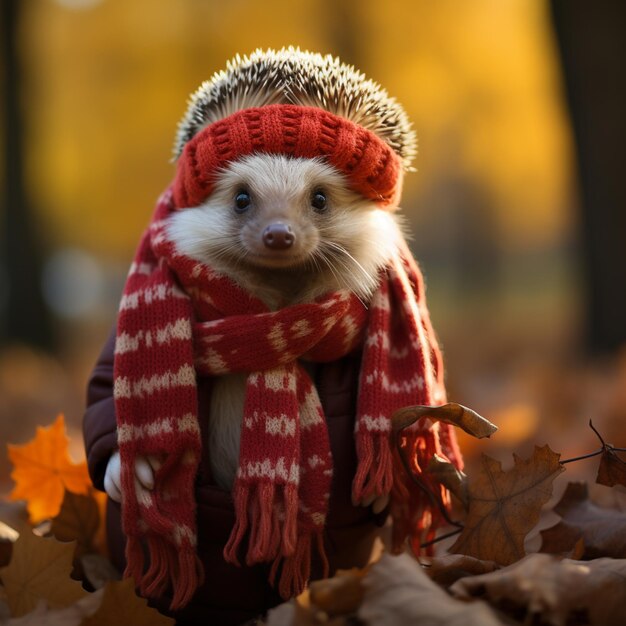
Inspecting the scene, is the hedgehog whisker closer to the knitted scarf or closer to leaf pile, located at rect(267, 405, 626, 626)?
the knitted scarf

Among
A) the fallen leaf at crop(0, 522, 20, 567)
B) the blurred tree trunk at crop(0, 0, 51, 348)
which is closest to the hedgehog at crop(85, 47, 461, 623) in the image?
Answer: the fallen leaf at crop(0, 522, 20, 567)

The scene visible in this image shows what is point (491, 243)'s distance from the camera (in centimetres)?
1848

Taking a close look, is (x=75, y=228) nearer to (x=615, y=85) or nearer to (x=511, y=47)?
(x=511, y=47)

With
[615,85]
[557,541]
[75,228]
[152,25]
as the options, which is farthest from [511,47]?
[557,541]

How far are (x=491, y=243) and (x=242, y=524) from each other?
17.3 meters

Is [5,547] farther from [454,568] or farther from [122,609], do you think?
[454,568]

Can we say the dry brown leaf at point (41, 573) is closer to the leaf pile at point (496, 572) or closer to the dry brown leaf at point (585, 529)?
the leaf pile at point (496, 572)

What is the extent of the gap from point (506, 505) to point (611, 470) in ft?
1.02

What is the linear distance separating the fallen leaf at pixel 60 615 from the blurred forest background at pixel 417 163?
1.98 meters

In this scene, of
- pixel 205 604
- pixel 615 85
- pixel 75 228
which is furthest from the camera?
pixel 75 228

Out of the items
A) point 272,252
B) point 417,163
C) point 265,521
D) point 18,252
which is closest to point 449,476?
point 265,521

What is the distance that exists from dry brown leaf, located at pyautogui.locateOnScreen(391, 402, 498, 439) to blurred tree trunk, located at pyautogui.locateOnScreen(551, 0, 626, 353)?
439 cm

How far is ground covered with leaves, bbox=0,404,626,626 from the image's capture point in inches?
63.2

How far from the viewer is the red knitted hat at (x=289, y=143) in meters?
2.03
